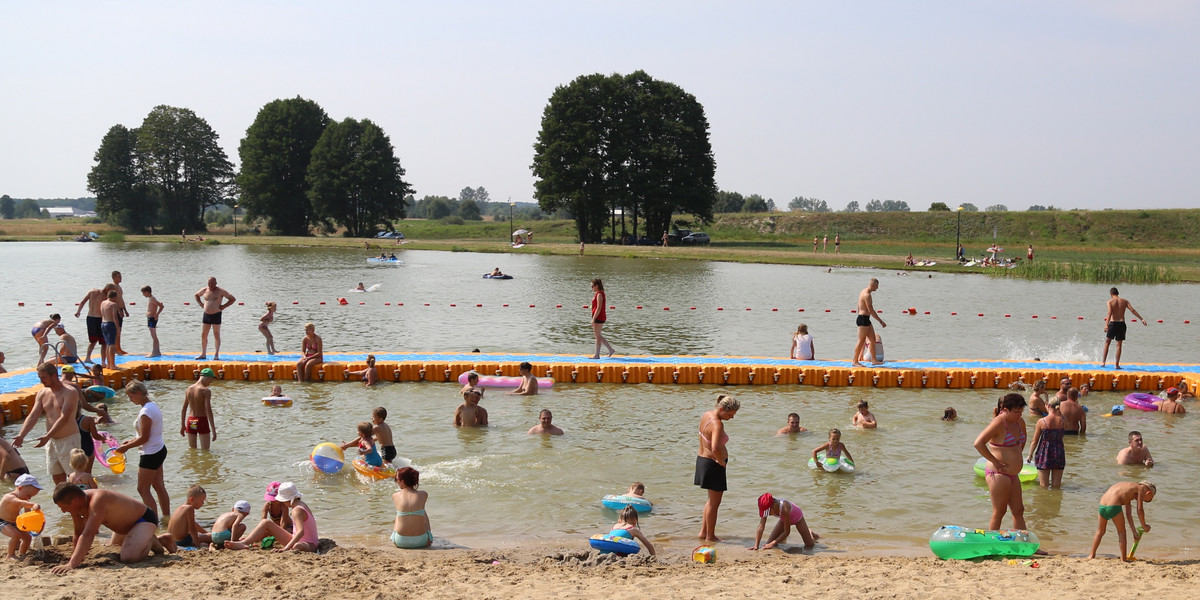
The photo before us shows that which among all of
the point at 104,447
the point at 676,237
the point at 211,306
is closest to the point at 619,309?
the point at 211,306

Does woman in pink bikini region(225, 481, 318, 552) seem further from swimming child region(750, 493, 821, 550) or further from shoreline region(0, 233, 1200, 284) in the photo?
shoreline region(0, 233, 1200, 284)

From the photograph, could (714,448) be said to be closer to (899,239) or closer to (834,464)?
(834,464)

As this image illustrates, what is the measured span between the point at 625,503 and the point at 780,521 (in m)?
1.94

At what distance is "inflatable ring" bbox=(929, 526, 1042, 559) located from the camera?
9.07 meters

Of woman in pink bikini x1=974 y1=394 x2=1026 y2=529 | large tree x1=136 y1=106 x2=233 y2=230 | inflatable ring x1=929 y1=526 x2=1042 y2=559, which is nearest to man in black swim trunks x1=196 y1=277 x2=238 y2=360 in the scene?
inflatable ring x1=929 y1=526 x2=1042 y2=559

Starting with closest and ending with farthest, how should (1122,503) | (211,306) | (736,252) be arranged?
1. (1122,503)
2. (211,306)
3. (736,252)

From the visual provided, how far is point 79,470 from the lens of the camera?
30.4 ft

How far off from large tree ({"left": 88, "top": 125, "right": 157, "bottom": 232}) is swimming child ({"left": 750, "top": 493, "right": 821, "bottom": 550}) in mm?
98044

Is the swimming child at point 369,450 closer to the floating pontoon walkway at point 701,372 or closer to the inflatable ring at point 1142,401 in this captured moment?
the floating pontoon walkway at point 701,372

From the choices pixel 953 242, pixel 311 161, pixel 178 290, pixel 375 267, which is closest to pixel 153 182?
pixel 311 161

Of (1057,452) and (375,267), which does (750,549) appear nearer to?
(1057,452)

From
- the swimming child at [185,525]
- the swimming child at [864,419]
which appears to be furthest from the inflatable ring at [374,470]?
the swimming child at [864,419]

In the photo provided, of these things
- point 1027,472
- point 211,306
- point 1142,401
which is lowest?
point 1027,472

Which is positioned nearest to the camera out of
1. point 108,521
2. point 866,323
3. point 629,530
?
point 108,521
